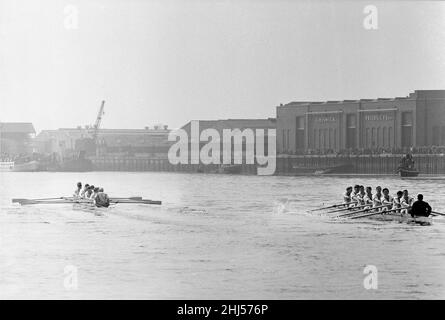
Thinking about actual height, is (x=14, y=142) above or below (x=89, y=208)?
above

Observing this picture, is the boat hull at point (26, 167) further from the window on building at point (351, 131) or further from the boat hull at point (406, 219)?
the boat hull at point (406, 219)

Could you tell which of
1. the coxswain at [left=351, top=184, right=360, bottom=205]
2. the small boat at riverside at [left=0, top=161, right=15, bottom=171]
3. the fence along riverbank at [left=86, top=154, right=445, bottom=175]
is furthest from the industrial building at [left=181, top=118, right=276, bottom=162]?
the coxswain at [left=351, top=184, right=360, bottom=205]

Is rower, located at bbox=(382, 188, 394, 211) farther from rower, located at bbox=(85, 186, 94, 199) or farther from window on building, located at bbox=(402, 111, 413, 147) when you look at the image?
window on building, located at bbox=(402, 111, 413, 147)

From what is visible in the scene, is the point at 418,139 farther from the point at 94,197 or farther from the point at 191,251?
the point at 191,251

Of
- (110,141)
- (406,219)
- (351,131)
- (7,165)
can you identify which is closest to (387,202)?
(406,219)

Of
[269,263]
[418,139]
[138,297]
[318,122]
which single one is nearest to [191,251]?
[269,263]

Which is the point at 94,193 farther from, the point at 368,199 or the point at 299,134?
the point at 299,134
